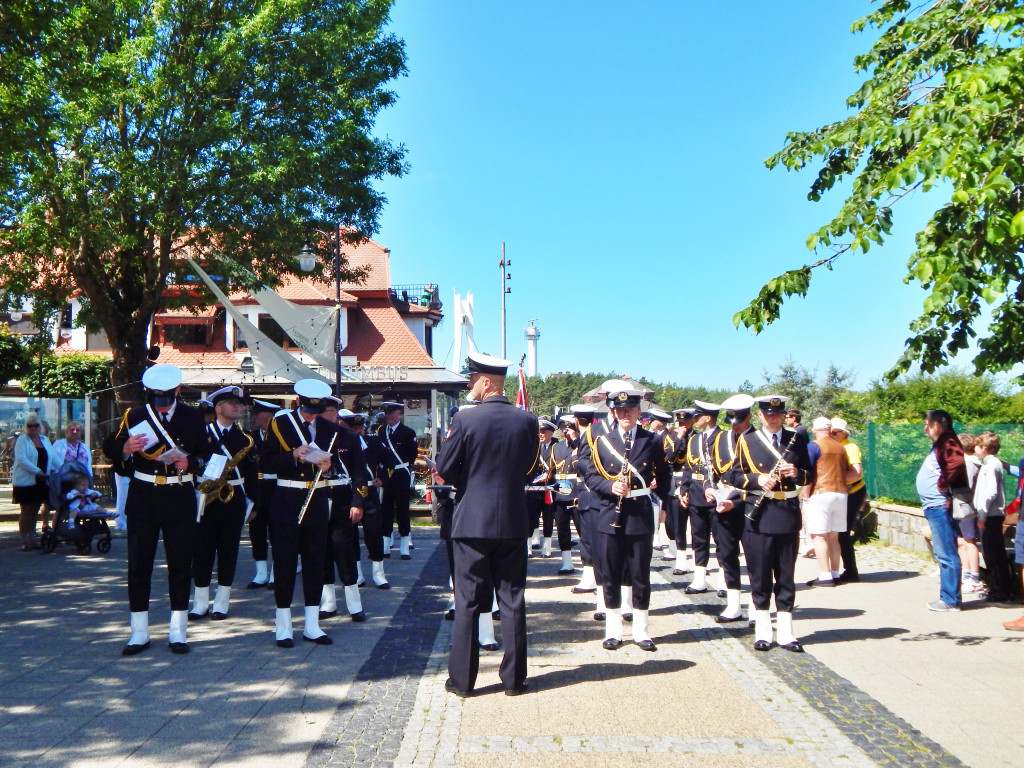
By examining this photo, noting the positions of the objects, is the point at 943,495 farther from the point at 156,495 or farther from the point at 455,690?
the point at 156,495

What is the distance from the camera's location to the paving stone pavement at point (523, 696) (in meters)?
4.81

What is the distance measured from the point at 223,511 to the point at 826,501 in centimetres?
674

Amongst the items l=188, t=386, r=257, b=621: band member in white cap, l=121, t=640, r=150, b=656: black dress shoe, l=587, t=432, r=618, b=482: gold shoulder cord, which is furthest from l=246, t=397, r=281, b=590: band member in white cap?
l=587, t=432, r=618, b=482: gold shoulder cord

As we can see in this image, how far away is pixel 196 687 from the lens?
5992 mm

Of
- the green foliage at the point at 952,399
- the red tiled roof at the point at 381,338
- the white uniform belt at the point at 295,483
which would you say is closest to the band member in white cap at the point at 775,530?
the white uniform belt at the point at 295,483

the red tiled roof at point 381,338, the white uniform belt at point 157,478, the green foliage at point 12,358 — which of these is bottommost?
the white uniform belt at point 157,478

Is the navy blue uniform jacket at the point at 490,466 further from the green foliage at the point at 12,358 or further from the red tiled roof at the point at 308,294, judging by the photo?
A: the red tiled roof at the point at 308,294

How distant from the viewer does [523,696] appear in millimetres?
5848

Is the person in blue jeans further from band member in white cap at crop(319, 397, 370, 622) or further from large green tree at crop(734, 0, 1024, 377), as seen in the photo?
band member in white cap at crop(319, 397, 370, 622)

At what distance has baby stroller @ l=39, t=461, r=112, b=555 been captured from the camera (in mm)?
12430

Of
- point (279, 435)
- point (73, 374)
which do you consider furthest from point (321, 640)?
point (73, 374)

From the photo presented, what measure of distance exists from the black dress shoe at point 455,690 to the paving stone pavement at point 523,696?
5 centimetres

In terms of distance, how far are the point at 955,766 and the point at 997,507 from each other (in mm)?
5485

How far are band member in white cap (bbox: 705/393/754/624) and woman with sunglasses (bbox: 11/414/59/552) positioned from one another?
29.6 feet
